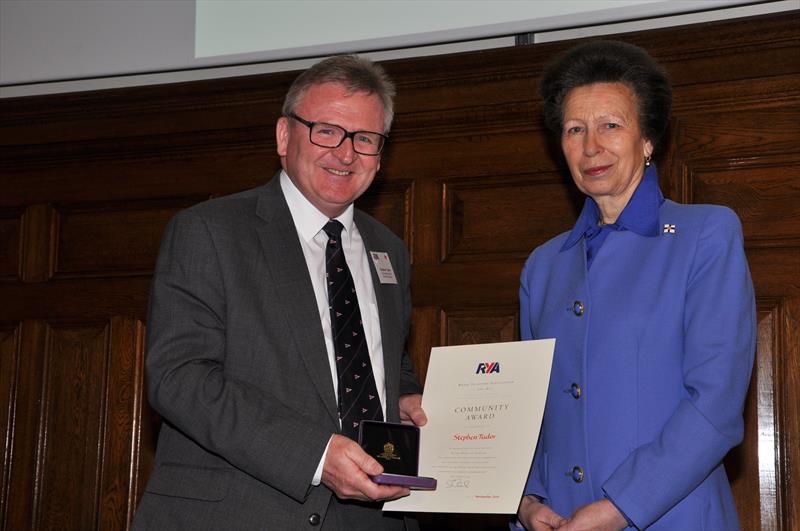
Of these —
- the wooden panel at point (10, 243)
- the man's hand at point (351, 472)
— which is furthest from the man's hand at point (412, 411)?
the wooden panel at point (10, 243)

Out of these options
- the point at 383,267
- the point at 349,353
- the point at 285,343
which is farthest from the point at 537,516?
the point at 383,267

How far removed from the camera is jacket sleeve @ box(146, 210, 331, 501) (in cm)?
223

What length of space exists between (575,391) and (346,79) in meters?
0.98

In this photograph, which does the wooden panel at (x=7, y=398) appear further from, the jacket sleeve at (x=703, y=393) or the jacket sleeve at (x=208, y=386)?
the jacket sleeve at (x=703, y=393)

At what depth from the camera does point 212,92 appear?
160 inches

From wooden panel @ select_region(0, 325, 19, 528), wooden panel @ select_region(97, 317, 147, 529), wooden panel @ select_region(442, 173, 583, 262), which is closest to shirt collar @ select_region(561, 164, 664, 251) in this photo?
wooden panel @ select_region(442, 173, 583, 262)

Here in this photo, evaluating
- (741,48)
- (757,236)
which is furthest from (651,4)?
(757,236)

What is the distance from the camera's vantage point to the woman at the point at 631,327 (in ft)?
7.04

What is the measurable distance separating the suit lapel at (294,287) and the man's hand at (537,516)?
481 mm

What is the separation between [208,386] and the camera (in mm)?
2281

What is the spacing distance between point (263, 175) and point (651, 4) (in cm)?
157

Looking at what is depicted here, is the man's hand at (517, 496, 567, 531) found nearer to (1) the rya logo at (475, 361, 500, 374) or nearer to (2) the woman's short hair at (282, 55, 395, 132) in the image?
(1) the rya logo at (475, 361, 500, 374)

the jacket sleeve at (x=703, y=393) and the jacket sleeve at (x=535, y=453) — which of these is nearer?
the jacket sleeve at (x=703, y=393)

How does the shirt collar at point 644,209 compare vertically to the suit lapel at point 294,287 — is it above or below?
above
